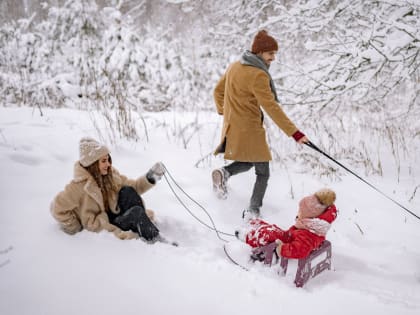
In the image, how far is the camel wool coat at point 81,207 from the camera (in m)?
2.34

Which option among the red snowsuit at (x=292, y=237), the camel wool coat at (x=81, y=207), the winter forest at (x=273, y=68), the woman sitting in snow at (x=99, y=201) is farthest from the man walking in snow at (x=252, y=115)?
the camel wool coat at (x=81, y=207)

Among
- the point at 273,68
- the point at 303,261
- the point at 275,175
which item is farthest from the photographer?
the point at 273,68

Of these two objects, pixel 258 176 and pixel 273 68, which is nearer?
pixel 258 176

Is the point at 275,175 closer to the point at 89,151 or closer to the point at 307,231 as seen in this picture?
the point at 307,231

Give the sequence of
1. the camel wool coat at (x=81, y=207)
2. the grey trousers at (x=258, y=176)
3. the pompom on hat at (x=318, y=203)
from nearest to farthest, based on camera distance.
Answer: the pompom on hat at (x=318, y=203), the camel wool coat at (x=81, y=207), the grey trousers at (x=258, y=176)

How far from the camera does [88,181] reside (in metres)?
2.41

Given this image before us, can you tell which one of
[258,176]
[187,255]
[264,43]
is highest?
[264,43]

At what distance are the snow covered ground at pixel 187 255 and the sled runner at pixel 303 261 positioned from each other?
2.5 inches

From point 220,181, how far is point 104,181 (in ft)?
3.57

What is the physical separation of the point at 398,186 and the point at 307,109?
4.66ft

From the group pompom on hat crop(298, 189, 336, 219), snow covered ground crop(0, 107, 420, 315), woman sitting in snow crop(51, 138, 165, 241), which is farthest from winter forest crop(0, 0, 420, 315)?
pompom on hat crop(298, 189, 336, 219)

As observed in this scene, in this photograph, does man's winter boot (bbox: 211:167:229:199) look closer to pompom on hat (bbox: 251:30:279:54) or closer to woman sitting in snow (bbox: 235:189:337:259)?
woman sitting in snow (bbox: 235:189:337:259)

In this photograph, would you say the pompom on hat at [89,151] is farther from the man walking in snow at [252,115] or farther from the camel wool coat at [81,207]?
the man walking in snow at [252,115]

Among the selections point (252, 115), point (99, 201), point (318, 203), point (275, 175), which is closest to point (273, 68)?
point (275, 175)
